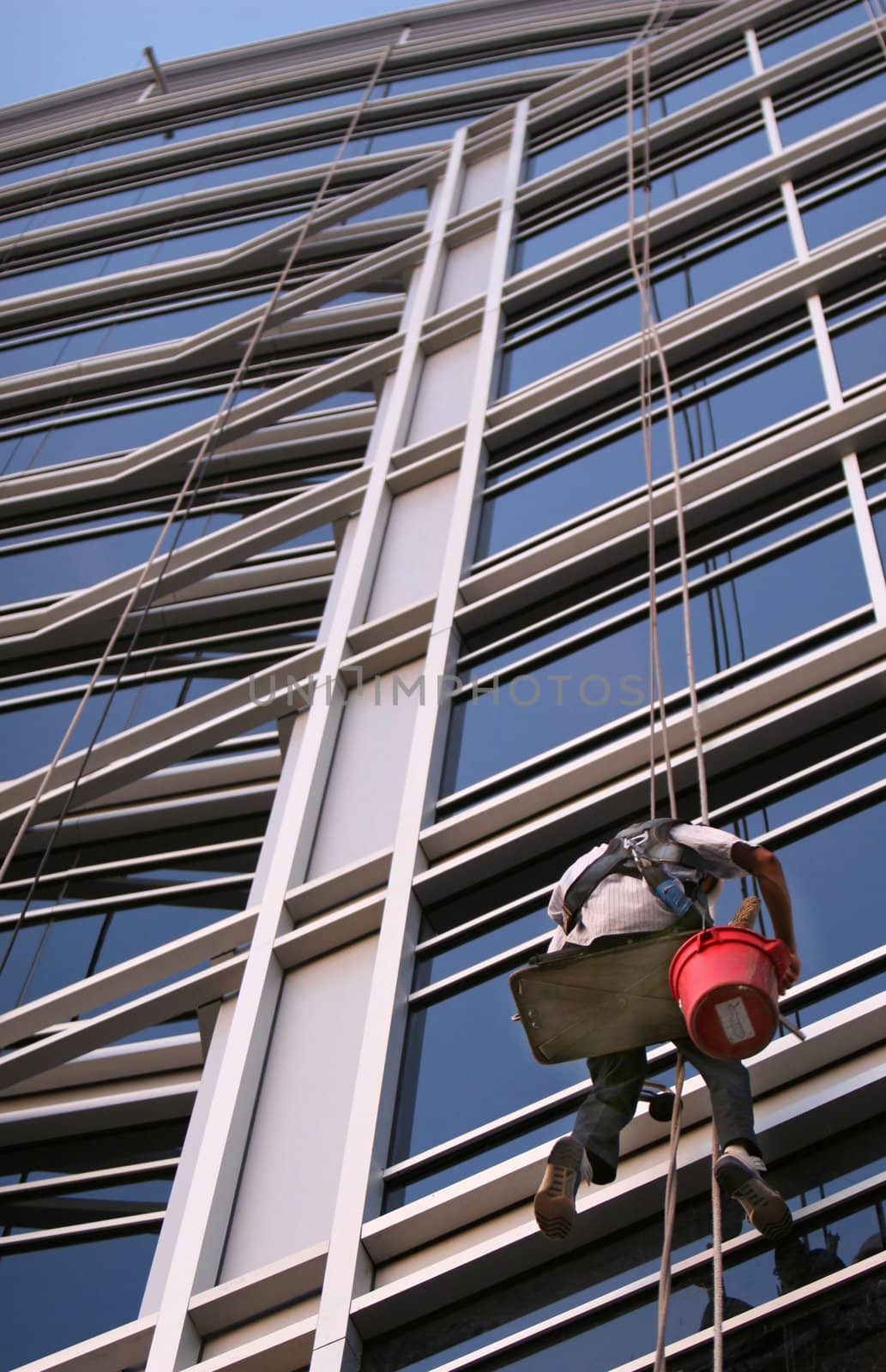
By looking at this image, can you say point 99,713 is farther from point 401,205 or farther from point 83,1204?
point 401,205

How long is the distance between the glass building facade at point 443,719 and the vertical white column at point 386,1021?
3 centimetres

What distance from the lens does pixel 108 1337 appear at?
6434mm

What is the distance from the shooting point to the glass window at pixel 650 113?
640 inches

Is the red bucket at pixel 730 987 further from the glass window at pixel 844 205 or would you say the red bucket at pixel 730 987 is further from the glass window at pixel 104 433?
the glass window at pixel 104 433

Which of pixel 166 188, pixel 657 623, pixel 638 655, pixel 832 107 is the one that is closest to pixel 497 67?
pixel 166 188

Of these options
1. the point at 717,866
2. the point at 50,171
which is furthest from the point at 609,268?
the point at 50,171

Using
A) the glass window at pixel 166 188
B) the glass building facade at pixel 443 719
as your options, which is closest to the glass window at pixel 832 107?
the glass building facade at pixel 443 719

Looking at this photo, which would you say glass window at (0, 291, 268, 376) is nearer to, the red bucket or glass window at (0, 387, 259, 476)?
glass window at (0, 387, 259, 476)

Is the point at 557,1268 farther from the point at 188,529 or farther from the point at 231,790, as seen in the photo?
the point at 188,529

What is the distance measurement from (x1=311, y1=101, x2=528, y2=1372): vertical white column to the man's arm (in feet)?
7.65

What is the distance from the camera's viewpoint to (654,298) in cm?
1318

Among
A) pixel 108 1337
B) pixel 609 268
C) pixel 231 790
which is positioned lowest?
pixel 108 1337

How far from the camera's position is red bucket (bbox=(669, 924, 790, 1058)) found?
14.5ft

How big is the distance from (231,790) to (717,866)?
6.14 meters
